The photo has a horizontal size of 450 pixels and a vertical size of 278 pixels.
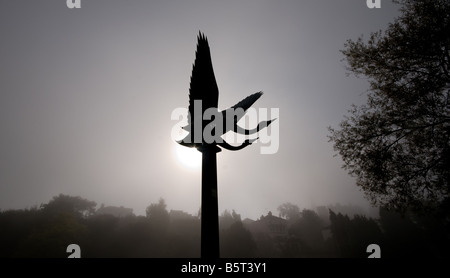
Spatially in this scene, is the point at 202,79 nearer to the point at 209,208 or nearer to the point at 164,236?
the point at 209,208

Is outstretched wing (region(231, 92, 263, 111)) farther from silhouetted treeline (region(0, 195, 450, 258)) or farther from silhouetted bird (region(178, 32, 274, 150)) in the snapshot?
silhouetted treeline (region(0, 195, 450, 258))

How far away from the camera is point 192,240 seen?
48031mm

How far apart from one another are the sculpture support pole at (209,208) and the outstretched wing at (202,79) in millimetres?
621

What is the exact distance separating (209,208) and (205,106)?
1.23 metres

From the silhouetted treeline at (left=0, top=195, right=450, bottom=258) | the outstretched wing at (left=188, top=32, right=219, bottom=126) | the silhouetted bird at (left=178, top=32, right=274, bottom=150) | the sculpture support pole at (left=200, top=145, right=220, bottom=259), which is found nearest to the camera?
the sculpture support pole at (left=200, top=145, right=220, bottom=259)

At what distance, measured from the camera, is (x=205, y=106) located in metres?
2.51

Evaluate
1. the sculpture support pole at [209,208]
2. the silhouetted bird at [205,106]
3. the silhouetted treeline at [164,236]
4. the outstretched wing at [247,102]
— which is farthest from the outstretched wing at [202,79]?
the silhouetted treeline at [164,236]

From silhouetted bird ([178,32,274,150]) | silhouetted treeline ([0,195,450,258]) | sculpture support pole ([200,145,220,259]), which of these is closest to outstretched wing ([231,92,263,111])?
silhouetted bird ([178,32,274,150])

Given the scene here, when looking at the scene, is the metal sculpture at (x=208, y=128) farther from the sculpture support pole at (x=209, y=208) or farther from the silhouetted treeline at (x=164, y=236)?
the silhouetted treeline at (x=164, y=236)

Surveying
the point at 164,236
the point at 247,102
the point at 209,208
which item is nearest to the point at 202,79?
the point at 247,102

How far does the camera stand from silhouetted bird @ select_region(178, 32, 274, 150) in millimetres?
2260

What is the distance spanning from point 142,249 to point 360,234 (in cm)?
4975

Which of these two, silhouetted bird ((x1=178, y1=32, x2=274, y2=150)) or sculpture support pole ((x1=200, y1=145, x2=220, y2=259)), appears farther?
silhouetted bird ((x1=178, y1=32, x2=274, y2=150))

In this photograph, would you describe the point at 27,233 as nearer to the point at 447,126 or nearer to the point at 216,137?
the point at 216,137
